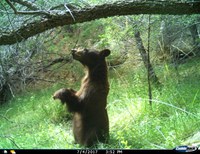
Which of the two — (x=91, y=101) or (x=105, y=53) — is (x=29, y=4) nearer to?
(x=105, y=53)

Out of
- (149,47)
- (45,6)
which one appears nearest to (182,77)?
(149,47)

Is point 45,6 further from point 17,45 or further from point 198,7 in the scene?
point 198,7

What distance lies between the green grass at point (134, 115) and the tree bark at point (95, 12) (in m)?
0.28

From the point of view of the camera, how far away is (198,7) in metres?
2.12

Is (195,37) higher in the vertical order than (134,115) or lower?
higher

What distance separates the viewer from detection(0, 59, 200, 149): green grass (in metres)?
2.02

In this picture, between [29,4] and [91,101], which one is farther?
[29,4]

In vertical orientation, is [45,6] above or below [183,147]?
above

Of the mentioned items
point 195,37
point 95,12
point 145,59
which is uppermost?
point 95,12

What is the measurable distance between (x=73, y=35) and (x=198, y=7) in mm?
651

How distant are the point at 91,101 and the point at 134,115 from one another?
223 mm


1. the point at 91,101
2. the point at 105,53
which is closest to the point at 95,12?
the point at 105,53

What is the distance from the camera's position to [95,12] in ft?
7.16

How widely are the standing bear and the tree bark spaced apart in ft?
0.65
